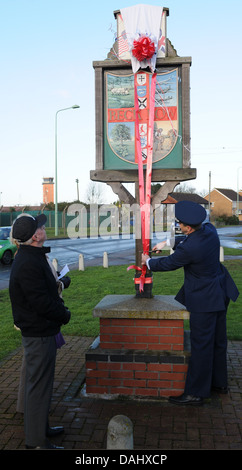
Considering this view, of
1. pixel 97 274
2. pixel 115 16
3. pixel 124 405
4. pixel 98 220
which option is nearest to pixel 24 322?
pixel 124 405

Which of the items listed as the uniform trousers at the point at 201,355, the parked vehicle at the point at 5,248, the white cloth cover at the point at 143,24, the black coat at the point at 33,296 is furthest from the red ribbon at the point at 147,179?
the parked vehicle at the point at 5,248

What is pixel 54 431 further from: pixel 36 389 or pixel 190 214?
pixel 190 214

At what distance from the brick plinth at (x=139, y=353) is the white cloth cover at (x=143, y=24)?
8.37 feet

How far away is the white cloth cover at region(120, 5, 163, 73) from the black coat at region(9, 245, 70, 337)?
8.16ft

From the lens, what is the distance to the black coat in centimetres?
303

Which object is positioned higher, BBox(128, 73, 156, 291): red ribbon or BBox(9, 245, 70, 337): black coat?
BBox(128, 73, 156, 291): red ribbon

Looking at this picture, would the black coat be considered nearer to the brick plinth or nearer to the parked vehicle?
the brick plinth

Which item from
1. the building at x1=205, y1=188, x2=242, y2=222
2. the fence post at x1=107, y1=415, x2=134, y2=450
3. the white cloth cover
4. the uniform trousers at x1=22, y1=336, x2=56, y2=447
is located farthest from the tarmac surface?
the building at x1=205, y1=188, x2=242, y2=222

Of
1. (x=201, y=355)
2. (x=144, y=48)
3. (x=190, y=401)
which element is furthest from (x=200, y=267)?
(x=144, y=48)

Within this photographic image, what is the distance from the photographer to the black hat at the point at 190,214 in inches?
158

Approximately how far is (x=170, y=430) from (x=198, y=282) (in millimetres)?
1319
